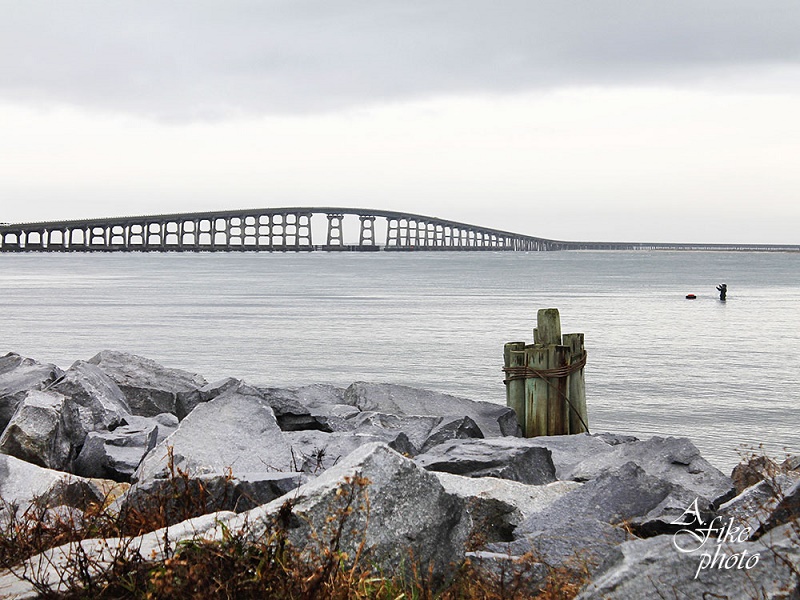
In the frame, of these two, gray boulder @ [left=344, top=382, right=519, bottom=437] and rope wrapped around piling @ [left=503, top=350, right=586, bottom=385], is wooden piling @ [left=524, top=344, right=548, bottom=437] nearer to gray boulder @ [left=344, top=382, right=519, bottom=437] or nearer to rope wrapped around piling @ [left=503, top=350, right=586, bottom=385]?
rope wrapped around piling @ [left=503, top=350, right=586, bottom=385]

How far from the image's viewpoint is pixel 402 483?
4.44 metres

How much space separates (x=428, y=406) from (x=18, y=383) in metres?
4.46

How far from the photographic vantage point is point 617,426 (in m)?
14.2

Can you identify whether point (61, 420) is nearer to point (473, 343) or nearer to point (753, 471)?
point (753, 471)

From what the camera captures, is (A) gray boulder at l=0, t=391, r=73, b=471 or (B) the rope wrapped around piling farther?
(B) the rope wrapped around piling

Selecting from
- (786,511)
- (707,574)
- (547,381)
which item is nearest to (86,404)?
(547,381)

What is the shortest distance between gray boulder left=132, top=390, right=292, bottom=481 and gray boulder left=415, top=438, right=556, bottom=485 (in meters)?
1.13

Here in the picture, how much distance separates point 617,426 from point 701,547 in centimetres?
1085

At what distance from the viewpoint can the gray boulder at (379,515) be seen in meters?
4.17

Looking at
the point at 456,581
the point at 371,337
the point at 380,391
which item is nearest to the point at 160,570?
the point at 456,581

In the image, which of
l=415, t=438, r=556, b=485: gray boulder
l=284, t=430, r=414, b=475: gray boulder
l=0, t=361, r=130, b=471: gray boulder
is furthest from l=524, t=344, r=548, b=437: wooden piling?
l=0, t=361, r=130, b=471: gray boulder

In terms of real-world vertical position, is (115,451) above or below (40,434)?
below

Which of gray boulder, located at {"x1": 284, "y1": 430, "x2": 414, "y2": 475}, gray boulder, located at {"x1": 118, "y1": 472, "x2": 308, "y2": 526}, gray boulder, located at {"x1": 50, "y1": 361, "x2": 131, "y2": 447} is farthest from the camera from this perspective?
gray boulder, located at {"x1": 50, "y1": 361, "x2": 131, "y2": 447}

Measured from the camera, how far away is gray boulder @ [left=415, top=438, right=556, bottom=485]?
7.34 metres
